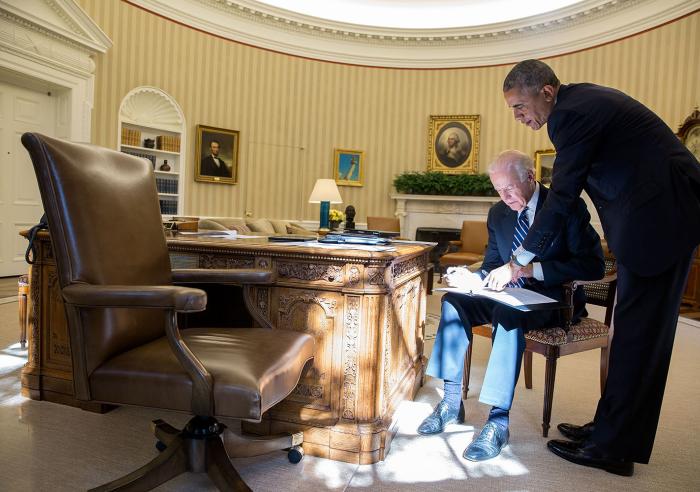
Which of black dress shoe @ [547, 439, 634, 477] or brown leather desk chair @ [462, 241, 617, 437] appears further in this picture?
brown leather desk chair @ [462, 241, 617, 437]

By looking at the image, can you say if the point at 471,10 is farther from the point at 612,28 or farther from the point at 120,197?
the point at 120,197

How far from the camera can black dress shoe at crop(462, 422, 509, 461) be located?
218 centimetres

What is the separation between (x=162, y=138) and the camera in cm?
848

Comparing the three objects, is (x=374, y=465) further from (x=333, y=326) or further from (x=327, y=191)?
(x=327, y=191)

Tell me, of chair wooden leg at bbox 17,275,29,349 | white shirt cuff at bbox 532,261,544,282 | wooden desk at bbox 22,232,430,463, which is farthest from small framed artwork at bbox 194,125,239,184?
white shirt cuff at bbox 532,261,544,282

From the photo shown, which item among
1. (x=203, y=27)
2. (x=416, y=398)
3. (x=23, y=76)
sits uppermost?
(x=203, y=27)

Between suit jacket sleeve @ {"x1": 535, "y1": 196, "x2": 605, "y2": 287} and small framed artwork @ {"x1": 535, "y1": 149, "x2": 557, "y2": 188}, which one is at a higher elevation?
small framed artwork @ {"x1": 535, "y1": 149, "x2": 557, "y2": 188}

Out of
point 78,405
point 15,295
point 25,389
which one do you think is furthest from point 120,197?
point 15,295

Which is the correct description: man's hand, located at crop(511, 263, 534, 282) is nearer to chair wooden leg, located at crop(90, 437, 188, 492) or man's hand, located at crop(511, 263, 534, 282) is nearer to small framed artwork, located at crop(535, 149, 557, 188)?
chair wooden leg, located at crop(90, 437, 188, 492)

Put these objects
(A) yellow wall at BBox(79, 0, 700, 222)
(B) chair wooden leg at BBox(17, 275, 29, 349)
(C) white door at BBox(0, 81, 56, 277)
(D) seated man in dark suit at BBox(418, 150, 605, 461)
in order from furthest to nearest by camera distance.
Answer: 1. (A) yellow wall at BBox(79, 0, 700, 222)
2. (C) white door at BBox(0, 81, 56, 277)
3. (B) chair wooden leg at BBox(17, 275, 29, 349)
4. (D) seated man in dark suit at BBox(418, 150, 605, 461)

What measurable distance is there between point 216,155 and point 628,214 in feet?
26.6

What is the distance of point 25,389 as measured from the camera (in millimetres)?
2670

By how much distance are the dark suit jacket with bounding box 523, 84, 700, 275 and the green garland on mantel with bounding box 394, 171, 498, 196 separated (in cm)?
750

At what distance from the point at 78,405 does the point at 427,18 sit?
9.77 metres
